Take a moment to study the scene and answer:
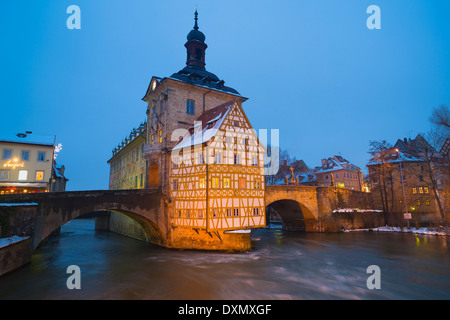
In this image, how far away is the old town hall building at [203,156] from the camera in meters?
21.8

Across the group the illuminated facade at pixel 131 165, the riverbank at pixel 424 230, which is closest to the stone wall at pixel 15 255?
the illuminated facade at pixel 131 165

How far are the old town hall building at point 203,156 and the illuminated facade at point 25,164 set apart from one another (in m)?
16.7

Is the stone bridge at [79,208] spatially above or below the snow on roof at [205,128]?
below

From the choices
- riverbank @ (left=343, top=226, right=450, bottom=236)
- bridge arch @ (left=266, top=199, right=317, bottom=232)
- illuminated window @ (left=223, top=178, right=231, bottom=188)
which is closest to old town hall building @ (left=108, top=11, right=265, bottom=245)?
illuminated window @ (left=223, top=178, right=231, bottom=188)

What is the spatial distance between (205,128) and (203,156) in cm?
352

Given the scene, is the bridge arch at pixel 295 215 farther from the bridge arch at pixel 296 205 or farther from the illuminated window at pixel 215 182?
the illuminated window at pixel 215 182

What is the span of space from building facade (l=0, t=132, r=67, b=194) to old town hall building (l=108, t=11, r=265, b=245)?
16.7 meters

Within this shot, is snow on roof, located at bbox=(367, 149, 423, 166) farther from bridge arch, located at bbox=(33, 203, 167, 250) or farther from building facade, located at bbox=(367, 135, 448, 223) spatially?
bridge arch, located at bbox=(33, 203, 167, 250)

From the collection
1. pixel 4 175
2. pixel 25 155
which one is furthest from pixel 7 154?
pixel 4 175

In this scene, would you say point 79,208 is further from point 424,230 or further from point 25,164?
point 424,230
